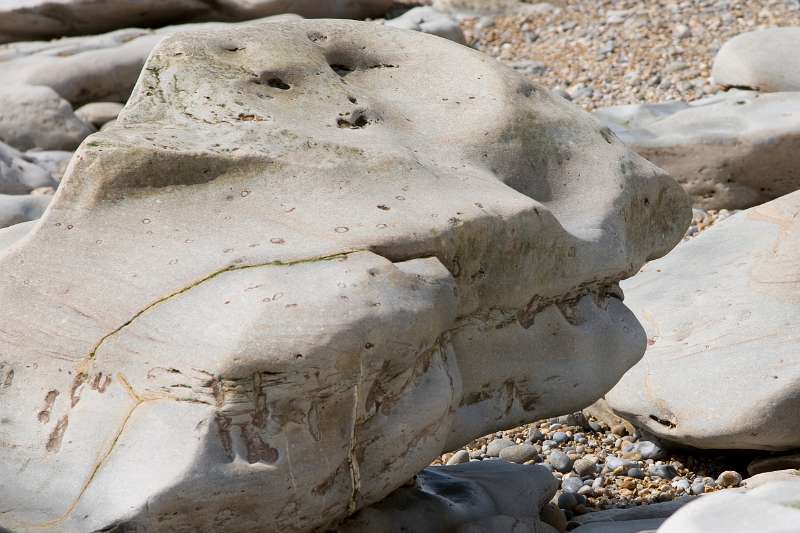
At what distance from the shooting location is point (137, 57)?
8.59m

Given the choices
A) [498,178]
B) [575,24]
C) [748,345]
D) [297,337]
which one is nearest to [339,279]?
[297,337]

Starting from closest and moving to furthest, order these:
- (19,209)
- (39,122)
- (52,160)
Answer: (19,209), (52,160), (39,122)

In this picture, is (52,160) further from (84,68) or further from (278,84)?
(278,84)

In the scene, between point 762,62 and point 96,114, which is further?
point 96,114

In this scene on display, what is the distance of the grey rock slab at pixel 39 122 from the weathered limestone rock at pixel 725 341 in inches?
176

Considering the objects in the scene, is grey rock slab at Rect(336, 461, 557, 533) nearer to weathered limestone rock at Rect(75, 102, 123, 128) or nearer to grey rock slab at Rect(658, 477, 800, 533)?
grey rock slab at Rect(658, 477, 800, 533)

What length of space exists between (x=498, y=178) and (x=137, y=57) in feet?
19.9

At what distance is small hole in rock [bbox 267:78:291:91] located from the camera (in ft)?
10.1

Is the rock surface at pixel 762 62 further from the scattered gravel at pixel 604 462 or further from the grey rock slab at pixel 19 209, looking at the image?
the grey rock slab at pixel 19 209

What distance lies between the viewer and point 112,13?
936 centimetres

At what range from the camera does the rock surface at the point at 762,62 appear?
282 inches

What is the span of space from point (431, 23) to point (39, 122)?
301cm

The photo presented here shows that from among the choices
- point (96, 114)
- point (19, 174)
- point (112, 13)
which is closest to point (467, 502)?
point (19, 174)

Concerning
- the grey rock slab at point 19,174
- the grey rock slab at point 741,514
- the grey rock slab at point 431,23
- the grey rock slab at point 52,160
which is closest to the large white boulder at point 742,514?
the grey rock slab at point 741,514
